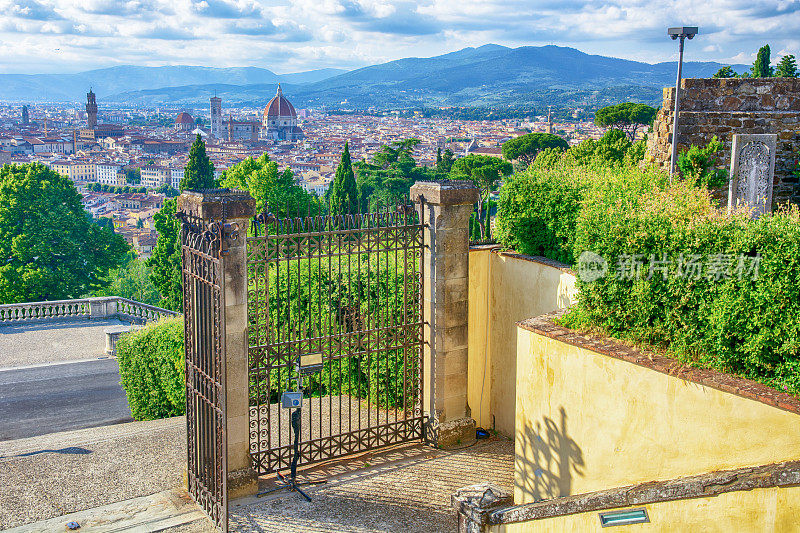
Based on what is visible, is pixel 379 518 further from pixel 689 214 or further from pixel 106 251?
pixel 106 251

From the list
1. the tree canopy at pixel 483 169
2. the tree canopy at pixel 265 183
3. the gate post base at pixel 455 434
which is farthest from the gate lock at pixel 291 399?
the tree canopy at pixel 483 169

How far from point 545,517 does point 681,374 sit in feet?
3.83

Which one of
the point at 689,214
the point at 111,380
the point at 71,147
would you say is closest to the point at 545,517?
the point at 689,214

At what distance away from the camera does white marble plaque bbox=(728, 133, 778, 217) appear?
790cm

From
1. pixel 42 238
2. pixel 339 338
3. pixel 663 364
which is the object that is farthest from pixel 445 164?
pixel 663 364

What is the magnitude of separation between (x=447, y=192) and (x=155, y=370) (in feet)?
19.1

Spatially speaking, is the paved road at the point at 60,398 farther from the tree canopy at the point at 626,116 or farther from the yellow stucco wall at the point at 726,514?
the tree canopy at the point at 626,116

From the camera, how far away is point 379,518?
5.82 meters

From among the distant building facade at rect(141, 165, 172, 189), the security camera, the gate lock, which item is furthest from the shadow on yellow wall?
the distant building facade at rect(141, 165, 172, 189)

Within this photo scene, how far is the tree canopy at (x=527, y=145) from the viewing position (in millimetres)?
59844

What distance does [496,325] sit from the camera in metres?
7.50

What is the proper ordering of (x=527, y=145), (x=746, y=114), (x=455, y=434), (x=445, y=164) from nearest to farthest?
(x=455, y=434) → (x=746, y=114) → (x=527, y=145) → (x=445, y=164)

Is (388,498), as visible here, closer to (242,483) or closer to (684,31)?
(242,483)

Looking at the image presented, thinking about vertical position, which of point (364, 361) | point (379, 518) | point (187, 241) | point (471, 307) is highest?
point (187, 241)
